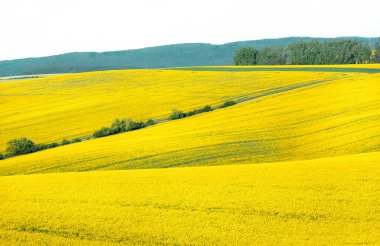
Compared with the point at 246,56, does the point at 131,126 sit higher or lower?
lower

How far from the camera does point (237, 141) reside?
28.8m

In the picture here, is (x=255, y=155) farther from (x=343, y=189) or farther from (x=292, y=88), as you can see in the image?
(x=292, y=88)

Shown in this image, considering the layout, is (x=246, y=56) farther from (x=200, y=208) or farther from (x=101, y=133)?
(x=200, y=208)

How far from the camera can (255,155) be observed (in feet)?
85.3

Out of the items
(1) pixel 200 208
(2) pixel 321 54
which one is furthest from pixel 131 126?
(2) pixel 321 54

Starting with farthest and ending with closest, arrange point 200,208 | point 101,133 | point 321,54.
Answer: point 321,54
point 101,133
point 200,208

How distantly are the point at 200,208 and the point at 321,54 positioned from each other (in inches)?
4554

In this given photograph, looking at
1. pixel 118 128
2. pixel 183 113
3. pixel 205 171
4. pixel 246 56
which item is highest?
pixel 246 56

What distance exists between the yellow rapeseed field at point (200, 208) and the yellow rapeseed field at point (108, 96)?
26.4 metres

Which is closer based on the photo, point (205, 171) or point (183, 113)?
point (205, 171)

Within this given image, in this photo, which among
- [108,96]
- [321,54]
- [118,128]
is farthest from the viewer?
[321,54]

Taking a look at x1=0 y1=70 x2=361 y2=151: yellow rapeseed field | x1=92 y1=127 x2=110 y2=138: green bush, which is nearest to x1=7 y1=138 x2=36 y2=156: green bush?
x1=0 y1=70 x2=361 y2=151: yellow rapeseed field

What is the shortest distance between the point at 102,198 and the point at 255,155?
45.3ft

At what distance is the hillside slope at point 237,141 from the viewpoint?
25.8m
